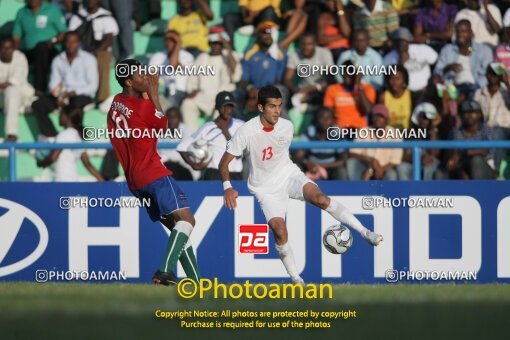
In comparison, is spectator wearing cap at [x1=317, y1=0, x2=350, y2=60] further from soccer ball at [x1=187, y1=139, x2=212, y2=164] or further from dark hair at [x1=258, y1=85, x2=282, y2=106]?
dark hair at [x1=258, y1=85, x2=282, y2=106]

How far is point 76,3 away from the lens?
12758mm

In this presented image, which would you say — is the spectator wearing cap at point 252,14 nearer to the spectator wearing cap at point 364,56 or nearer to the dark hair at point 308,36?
the dark hair at point 308,36

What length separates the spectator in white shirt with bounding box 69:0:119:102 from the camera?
11.9 meters

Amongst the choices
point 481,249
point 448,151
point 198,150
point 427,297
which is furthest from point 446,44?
point 427,297

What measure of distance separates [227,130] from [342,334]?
288 centimetres

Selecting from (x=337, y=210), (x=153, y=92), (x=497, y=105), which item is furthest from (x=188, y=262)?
(x=497, y=105)

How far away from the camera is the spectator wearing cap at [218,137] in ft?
31.7

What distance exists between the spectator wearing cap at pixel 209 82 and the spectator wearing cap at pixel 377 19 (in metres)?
1.62

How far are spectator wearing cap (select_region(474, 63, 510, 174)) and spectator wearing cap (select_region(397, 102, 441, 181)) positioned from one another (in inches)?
21.2

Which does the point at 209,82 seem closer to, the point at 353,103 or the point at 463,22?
the point at 353,103

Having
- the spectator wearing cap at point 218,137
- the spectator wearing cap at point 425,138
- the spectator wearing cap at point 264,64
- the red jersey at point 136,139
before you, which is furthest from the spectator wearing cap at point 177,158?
the spectator wearing cap at point 425,138

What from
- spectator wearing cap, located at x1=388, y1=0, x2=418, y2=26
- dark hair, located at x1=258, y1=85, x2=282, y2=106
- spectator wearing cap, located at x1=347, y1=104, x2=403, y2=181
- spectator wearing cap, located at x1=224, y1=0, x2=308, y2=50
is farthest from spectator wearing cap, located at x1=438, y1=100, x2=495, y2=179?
dark hair, located at x1=258, y1=85, x2=282, y2=106

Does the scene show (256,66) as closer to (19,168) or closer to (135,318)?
(19,168)

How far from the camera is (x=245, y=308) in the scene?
7727mm
